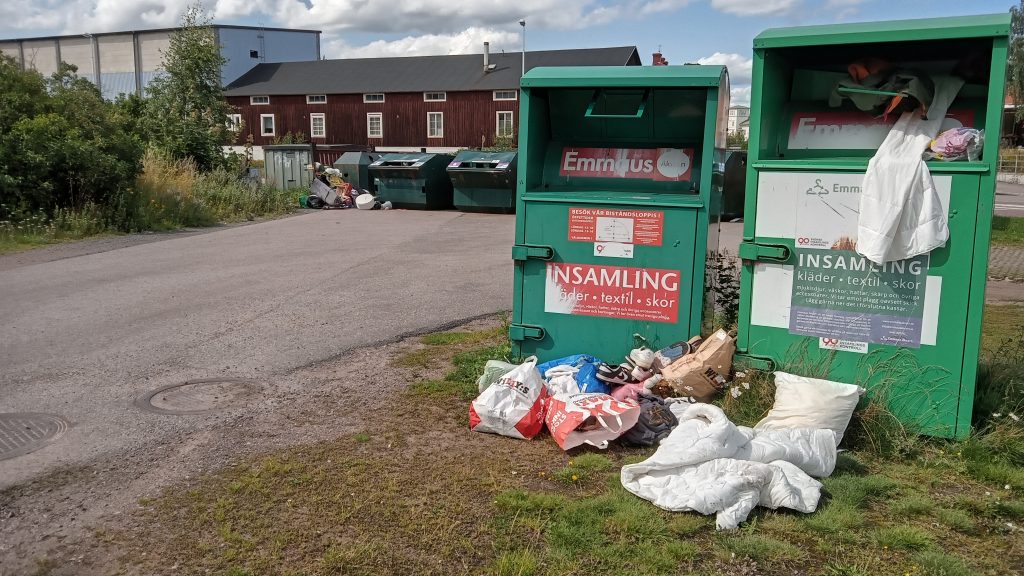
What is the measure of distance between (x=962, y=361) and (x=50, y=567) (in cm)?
428

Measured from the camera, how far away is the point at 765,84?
4543mm

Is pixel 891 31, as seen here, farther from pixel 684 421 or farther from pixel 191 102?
pixel 191 102

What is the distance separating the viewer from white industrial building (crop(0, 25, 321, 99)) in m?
57.7

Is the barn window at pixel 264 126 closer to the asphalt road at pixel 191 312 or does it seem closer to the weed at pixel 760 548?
the asphalt road at pixel 191 312

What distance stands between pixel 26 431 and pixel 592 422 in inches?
125

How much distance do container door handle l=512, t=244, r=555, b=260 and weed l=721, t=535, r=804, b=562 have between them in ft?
7.70

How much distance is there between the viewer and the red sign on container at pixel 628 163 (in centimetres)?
521

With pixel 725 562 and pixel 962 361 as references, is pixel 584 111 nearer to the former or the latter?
pixel 962 361

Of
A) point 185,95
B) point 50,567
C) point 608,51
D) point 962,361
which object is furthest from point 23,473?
point 608,51

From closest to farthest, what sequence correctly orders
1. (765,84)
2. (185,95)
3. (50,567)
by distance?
(50,567) → (765,84) → (185,95)


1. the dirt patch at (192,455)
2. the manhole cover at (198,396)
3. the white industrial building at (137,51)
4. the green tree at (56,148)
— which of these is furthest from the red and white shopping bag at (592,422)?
the white industrial building at (137,51)

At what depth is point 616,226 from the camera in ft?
16.3

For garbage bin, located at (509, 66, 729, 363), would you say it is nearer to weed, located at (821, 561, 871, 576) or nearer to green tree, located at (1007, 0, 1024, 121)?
weed, located at (821, 561, 871, 576)

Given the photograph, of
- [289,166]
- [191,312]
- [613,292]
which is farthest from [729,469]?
[289,166]
